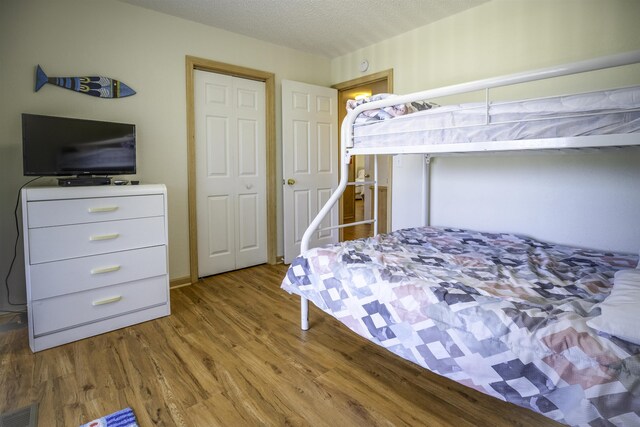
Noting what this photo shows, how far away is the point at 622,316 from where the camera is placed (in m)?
0.91

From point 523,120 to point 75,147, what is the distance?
2.46m

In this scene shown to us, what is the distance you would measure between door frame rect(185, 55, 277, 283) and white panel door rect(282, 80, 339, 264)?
4.6 inches

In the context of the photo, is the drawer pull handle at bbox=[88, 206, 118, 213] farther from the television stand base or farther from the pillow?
the pillow

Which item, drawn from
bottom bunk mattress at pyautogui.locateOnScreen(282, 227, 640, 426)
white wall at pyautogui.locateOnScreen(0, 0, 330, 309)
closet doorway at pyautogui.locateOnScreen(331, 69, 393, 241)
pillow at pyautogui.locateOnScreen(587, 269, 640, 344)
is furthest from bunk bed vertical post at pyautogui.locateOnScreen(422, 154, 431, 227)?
pillow at pyautogui.locateOnScreen(587, 269, 640, 344)

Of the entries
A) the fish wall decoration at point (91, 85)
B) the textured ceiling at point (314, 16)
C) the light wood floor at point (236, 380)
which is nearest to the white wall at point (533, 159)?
the textured ceiling at point (314, 16)

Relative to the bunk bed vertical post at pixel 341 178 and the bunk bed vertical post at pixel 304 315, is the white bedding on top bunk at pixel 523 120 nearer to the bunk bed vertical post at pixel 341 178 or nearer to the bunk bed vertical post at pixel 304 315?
the bunk bed vertical post at pixel 341 178

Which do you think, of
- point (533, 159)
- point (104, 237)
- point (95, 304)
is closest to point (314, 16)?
point (533, 159)

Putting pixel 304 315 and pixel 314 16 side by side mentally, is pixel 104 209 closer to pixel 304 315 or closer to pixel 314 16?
pixel 304 315

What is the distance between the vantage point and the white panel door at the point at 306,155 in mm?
3482

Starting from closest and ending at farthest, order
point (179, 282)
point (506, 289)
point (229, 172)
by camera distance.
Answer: point (506, 289) → point (179, 282) → point (229, 172)

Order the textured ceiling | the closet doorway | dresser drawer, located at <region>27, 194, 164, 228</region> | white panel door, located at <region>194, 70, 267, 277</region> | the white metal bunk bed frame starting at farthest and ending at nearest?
1. the closet doorway
2. white panel door, located at <region>194, 70, 267, 277</region>
3. the textured ceiling
4. dresser drawer, located at <region>27, 194, 164, 228</region>
5. the white metal bunk bed frame

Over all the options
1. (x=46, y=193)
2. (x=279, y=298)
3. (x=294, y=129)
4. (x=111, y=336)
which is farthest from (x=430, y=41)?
(x=111, y=336)

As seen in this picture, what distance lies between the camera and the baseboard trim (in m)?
2.87

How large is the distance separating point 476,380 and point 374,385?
538 millimetres
